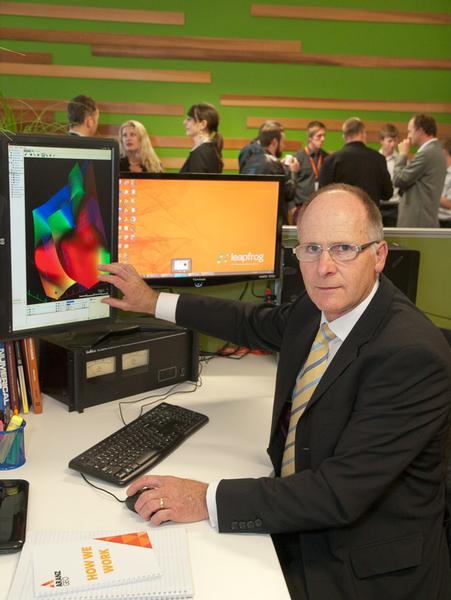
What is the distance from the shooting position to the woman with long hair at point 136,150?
185 inches

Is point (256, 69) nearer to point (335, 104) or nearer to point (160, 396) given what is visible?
point (335, 104)

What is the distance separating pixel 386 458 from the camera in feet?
3.93

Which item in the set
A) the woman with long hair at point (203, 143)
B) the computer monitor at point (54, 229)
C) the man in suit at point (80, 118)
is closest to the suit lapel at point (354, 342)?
the computer monitor at point (54, 229)

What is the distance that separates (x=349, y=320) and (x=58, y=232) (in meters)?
0.79

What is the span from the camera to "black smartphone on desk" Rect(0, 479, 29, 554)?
3.65ft

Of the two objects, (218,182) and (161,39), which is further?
(161,39)

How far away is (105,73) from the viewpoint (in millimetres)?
6070

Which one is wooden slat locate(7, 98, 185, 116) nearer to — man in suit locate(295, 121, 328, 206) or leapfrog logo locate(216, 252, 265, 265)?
man in suit locate(295, 121, 328, 206)

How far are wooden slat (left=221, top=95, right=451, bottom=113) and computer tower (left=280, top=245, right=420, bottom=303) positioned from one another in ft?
14.8

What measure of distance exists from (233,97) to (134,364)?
5.06 m

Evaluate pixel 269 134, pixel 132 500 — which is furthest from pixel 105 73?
pixel 132 500

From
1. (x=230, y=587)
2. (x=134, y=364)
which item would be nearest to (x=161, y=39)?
(x=134, y=364)

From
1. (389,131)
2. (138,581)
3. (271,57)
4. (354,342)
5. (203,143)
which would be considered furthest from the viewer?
(271,57)

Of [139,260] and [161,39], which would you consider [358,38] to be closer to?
[161,39]
